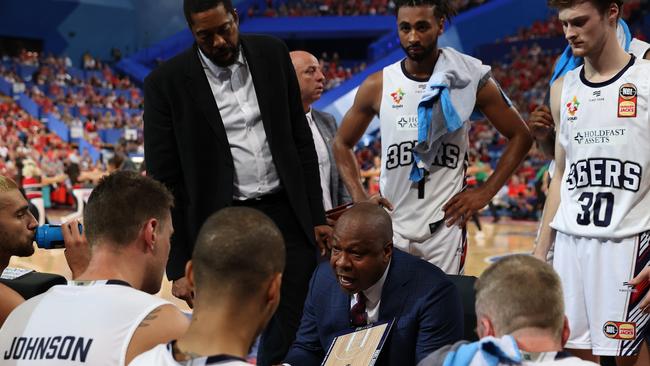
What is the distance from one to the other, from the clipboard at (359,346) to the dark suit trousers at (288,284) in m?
0.52

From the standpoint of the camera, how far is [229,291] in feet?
6.10

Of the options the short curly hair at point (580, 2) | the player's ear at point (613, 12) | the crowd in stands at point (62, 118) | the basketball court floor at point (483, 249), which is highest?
the short curly hair at point (580, 2)

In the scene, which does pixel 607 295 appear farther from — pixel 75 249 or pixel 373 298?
pixel 75 249

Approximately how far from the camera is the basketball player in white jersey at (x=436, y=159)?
4.11 metres

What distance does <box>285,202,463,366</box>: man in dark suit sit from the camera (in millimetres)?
3342

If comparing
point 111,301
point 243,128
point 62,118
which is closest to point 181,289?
point 243,128

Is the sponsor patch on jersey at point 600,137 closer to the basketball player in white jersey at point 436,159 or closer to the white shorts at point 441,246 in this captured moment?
the basketball player in white jersey at point 436,159

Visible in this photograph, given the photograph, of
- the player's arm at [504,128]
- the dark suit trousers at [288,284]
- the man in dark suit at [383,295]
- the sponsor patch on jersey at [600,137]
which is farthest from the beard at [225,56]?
the sponsor patch on jersey at [600,137]

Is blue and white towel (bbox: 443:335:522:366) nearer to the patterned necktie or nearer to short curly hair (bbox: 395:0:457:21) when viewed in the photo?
the patterned necktie

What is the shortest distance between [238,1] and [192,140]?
1354 inches

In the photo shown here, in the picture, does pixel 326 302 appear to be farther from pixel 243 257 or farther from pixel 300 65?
pixel 300 65

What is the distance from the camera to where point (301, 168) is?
145 inches

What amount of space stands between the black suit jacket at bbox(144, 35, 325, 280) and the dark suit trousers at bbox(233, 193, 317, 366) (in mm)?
64

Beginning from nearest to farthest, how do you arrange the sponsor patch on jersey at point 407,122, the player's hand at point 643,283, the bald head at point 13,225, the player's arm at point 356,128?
the bald head at point 13,225
the player's hand at point 643,283
the sponsor patch on jersey at point 407,122
the player's arm at point 356,128
